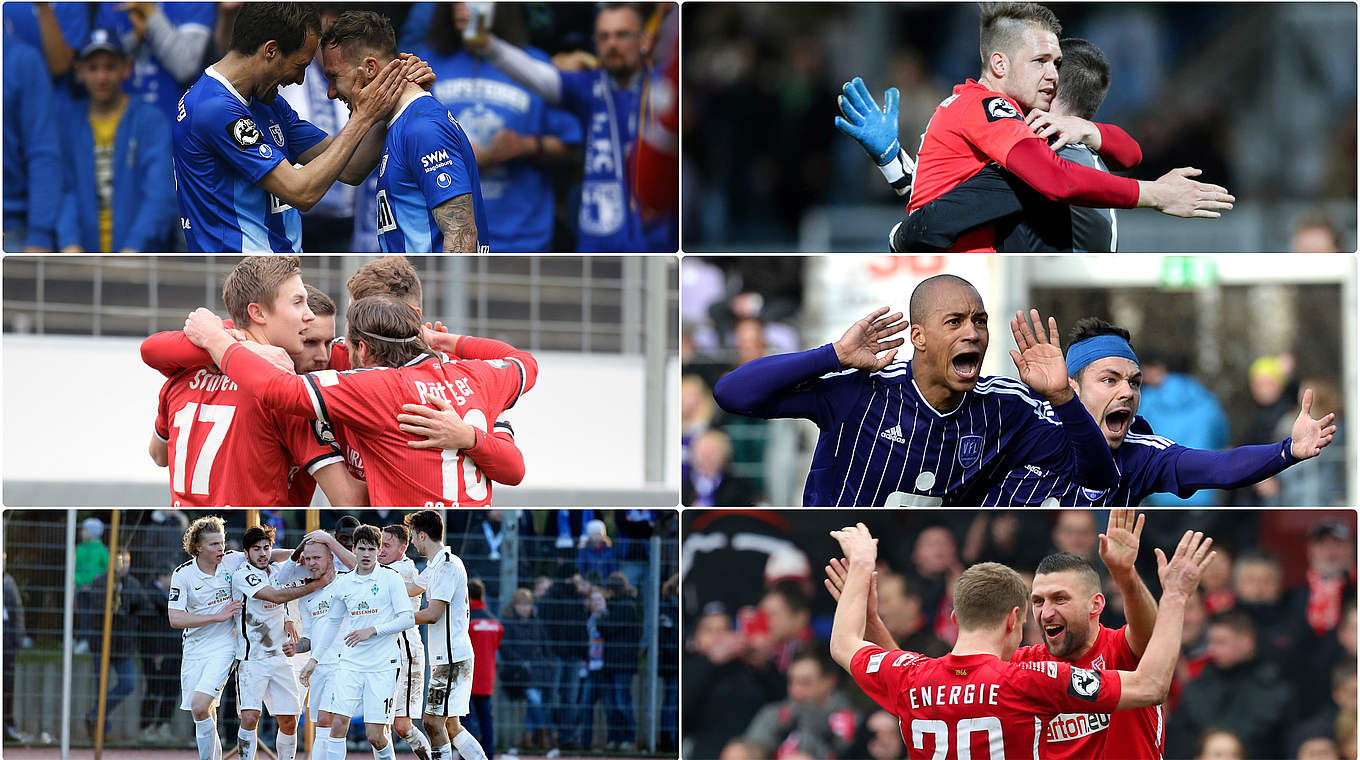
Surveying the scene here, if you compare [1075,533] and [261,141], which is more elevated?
[261,141]

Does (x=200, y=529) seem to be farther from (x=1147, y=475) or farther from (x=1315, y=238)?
(x=1315, y=238)

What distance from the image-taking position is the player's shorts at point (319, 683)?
5.48m

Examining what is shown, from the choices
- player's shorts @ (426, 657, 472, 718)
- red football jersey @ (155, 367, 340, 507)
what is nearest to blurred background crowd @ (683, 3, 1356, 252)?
player's shorts @ (426, 657, 472, 718)

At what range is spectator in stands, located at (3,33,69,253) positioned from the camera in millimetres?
6691

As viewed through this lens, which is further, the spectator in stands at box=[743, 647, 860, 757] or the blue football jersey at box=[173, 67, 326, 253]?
the spectator in stands at box=[743, 647, 860, 757]

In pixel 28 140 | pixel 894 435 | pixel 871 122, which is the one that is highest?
pixel 28 140

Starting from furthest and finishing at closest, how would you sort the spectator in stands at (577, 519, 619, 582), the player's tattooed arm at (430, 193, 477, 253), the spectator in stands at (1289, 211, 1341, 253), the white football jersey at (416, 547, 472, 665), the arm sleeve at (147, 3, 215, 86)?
the spectator in stands at (1289, 211, 1341, 253), the spectator in stands at (577, 519, 619, 582), the arm sleeve at (147, 3, 215, 86), the white football jersey at (416, 547, 472, 665), the player's tattooed arm at (430, 193, 477, 253)

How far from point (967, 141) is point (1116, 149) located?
0.64 m

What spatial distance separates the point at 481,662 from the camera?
22.2ft

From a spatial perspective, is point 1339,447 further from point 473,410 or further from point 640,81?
point 473,410

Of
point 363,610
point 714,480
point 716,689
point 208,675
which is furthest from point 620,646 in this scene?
point 714,480

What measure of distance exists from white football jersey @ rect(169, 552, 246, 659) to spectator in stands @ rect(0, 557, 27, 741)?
1989 millimetres

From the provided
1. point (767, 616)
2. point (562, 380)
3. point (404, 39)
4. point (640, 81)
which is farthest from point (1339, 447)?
point (404, 39)

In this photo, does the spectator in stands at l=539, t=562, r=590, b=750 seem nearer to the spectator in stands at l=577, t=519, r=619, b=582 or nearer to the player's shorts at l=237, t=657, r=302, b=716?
the spectator in stands at l=577, t=519, r=619, b=582
